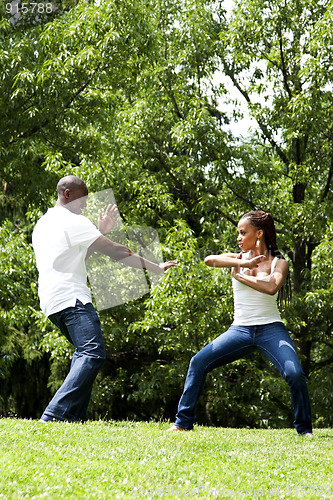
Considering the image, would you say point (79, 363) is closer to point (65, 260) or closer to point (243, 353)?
point (65, 260)

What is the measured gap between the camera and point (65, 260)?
4949 millimetres

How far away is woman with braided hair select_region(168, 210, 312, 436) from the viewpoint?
5.43 metres

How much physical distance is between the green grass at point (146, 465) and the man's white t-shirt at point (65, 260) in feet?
3.16

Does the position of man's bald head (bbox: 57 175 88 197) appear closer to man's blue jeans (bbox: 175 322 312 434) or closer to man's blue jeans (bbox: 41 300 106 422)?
man's blue jeans (bbox: 41 300 106 422)

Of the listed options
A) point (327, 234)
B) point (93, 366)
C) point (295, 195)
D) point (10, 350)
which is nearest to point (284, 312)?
point (327, 234)

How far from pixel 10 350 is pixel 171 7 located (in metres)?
9.87

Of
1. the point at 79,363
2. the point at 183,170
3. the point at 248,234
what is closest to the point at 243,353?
the point at 248,234

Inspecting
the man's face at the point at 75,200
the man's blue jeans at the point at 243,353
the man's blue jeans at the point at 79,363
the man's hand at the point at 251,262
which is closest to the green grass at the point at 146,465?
the man's blue jeans at the point at 79,363

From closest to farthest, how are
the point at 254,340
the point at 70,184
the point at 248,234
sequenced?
the point at 70,184
the point at 254,340
the point at 248,234

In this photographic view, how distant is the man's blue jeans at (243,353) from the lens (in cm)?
544

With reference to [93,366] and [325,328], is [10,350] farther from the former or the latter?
[93,366]

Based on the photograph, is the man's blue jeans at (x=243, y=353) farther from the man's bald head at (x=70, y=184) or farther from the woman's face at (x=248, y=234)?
the man's bald head at (x=70, y=184)

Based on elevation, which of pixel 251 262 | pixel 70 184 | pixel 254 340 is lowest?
pixel 254 340

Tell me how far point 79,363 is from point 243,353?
1600mm
